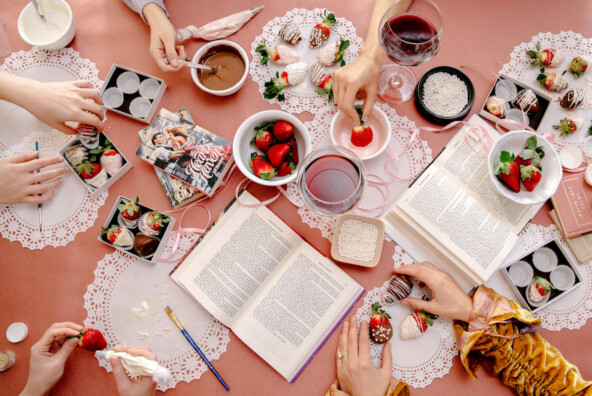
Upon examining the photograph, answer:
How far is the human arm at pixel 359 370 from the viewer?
1130 millimetres

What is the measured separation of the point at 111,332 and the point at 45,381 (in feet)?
0.66

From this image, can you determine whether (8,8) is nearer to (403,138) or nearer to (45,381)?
(45,381)

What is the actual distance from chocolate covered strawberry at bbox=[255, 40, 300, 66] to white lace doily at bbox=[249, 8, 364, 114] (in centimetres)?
2

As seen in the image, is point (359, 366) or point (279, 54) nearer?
point (359, 366)

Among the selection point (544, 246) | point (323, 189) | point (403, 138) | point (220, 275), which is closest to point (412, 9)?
Result: point (403, 138)

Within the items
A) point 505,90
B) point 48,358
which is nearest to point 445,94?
point 505,90

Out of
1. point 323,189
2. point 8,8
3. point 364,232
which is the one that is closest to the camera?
point 323,189

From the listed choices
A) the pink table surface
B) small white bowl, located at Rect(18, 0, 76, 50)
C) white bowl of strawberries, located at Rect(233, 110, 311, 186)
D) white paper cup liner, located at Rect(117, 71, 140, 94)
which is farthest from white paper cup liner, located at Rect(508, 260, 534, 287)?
small white bowl, located at Rect(18, 0, 76, 50)

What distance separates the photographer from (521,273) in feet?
3.92

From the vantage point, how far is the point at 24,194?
3.86 feet

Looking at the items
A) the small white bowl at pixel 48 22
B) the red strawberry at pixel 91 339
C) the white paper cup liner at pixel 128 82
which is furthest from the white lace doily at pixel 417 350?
the small white bowl at pixel 48 22

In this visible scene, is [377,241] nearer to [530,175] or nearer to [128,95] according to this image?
[530,175]

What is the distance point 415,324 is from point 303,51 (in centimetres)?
91

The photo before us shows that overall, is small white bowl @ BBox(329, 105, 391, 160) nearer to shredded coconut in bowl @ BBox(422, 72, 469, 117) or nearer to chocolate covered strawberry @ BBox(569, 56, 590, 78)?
shredded coconut in bowl @ BBox(422, 72, 469, 117)
